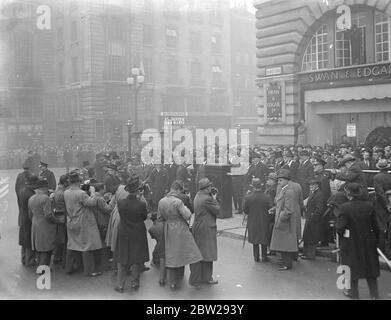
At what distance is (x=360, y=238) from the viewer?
6.74 meters

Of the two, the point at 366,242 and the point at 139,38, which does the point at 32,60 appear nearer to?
the point at 139,38

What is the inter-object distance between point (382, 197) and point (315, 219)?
1.34m

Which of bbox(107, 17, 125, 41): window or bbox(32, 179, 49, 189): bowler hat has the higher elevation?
bbox(107, 17, 125, 41): window

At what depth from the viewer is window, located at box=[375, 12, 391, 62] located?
18.1 m

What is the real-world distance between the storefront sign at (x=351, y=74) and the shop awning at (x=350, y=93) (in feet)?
1.42

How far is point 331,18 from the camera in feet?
64.4

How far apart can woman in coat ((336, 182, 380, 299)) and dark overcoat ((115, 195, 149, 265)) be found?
3158 mm

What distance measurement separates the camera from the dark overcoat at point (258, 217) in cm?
894

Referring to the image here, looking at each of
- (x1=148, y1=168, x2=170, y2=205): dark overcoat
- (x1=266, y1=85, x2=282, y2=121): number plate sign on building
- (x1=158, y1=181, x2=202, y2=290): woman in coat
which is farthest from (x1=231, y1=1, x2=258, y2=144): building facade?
(x1=158, y1=181, x2=202, y2=290): woman in coat

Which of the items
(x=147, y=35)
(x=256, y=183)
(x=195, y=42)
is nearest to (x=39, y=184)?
(x=256, y=183)

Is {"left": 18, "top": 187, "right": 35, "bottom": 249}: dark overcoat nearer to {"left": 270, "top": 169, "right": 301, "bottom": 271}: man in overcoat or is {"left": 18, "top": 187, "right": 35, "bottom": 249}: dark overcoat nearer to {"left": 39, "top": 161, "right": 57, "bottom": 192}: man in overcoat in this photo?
{"left": 39, "top": 161, "right": 57, "bottom": 192}: man in overcoat

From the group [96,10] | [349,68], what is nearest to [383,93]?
[349,68]

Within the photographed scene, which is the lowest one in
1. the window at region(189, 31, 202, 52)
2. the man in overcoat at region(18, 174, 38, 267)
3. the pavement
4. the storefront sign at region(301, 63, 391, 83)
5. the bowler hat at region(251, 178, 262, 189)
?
the pavement
